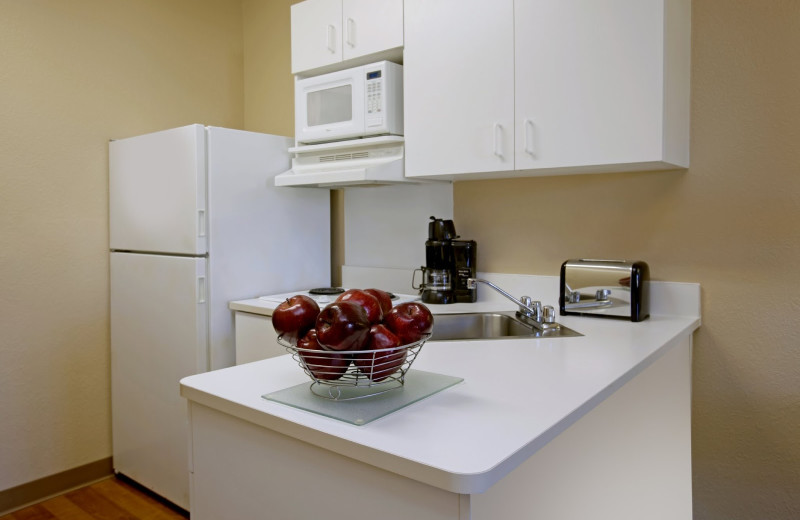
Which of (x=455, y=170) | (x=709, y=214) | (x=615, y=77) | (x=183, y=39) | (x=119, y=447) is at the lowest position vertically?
(x=119, y=447)

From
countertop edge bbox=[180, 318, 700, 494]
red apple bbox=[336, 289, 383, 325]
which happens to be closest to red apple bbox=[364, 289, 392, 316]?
red apple bbox=[336, 289, 383, 325]

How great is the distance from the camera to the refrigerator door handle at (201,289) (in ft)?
7.41

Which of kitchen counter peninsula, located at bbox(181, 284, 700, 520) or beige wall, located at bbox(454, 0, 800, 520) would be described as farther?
beige wall, located at bbox(454, 0, 800, 520)

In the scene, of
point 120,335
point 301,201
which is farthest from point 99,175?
point 301,201

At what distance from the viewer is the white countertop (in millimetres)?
787

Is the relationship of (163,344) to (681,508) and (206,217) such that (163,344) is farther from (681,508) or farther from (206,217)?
(681,508)

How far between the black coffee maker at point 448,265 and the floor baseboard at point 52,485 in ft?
5.70

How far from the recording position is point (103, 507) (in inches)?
95.4

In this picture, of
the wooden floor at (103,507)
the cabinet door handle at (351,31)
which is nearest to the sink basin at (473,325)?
the cabinet door handle at (351,31)

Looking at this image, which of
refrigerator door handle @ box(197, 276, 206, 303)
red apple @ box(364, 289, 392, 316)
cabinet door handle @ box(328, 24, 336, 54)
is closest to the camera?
red apple @ box(364, 289, 392, 316)

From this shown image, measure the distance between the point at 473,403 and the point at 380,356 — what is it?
20cm

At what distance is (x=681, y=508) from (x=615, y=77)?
4.19 ft

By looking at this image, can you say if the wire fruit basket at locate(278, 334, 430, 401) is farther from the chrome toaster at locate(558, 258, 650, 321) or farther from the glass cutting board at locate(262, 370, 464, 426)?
the chrome toaster at locate(558, 258, 650, 321)

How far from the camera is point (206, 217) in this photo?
2.29 metres
